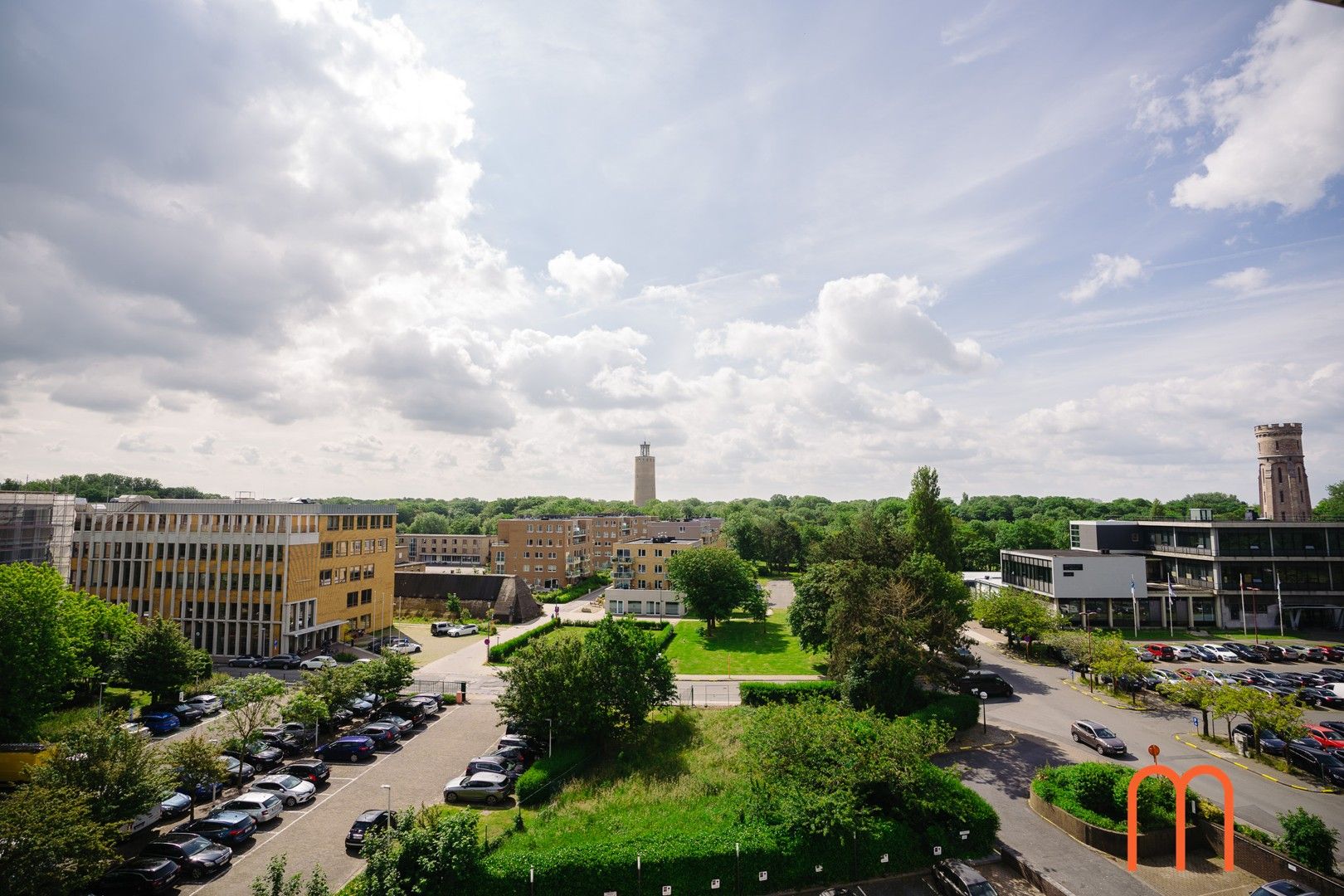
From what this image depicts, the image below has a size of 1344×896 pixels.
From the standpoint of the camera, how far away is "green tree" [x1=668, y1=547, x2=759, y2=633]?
63.7 meters

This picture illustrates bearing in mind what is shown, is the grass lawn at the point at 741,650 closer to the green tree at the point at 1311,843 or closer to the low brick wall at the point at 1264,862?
the low brick wall at the point at 1264,862

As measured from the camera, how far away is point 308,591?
54312 millimetres

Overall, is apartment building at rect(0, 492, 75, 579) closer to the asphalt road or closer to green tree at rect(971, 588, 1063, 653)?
the asphalt road

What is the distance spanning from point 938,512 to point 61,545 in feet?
283

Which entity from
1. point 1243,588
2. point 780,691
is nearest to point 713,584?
point 780,691

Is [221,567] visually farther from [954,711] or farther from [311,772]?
[954,711]

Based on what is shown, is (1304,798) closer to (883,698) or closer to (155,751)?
(883,698)

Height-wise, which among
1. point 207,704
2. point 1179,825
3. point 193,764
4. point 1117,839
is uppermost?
point 193,764

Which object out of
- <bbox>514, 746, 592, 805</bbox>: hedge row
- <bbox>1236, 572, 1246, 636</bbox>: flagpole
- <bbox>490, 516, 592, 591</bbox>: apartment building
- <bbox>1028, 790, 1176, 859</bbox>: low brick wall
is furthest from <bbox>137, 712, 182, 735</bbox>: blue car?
<bbox>1236, 572, 1246, 636</bbox>: flagpole

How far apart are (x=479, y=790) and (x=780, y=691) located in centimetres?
1998

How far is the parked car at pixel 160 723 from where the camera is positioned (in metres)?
35.5

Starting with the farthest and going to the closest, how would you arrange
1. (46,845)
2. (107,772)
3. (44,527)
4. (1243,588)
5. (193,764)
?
(1243,588), (44,527), (193,764), (107,772), (46,845)

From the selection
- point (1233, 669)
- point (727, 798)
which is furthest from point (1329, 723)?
point (727, 798)

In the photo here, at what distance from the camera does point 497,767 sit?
30203 millimetres
